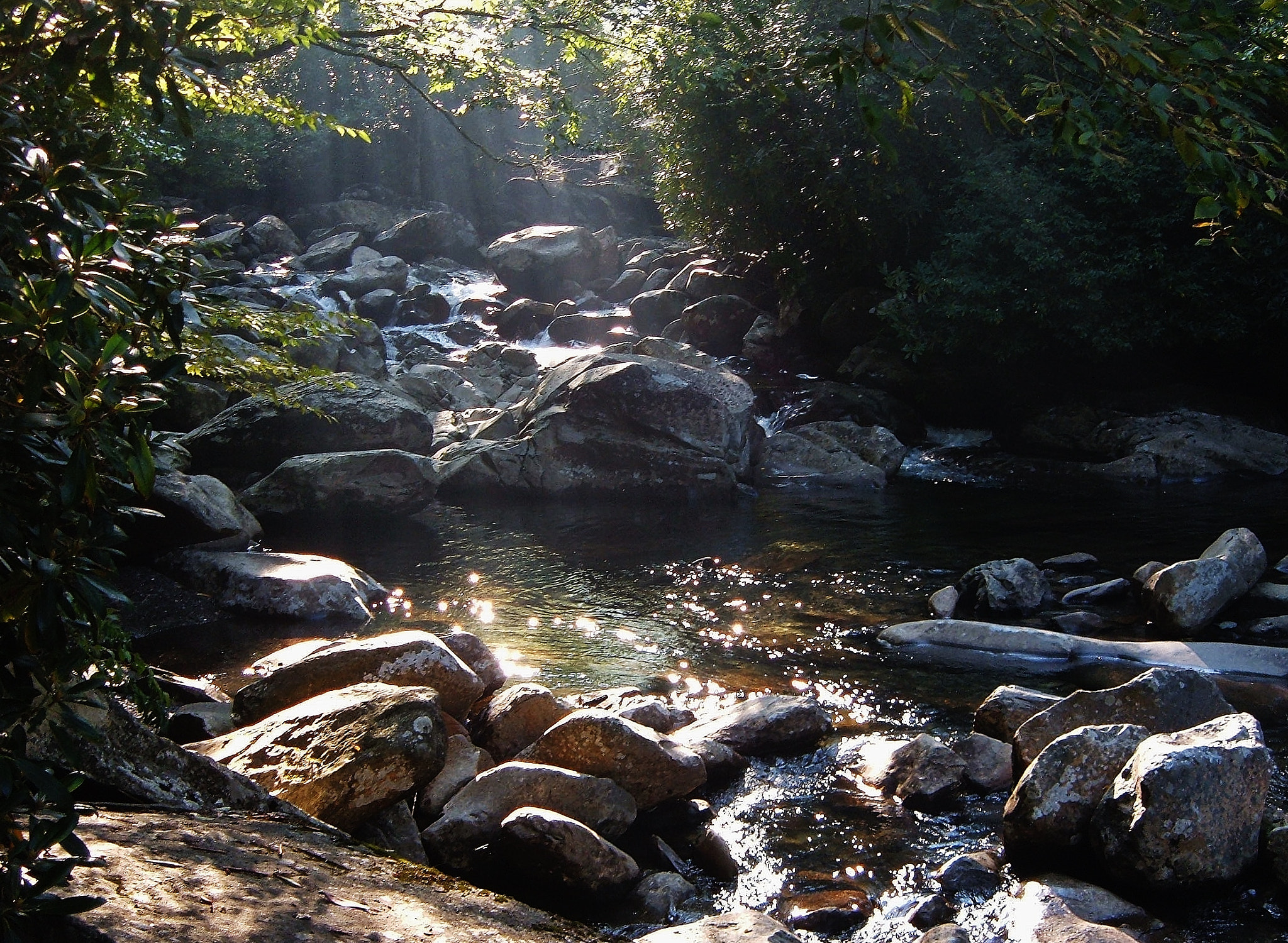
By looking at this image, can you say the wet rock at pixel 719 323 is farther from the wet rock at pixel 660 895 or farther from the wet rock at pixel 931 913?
the wet rock at pixel 931 913

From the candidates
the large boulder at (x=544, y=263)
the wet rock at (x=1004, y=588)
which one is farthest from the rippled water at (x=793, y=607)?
the large boulder at (x=544, y=263)

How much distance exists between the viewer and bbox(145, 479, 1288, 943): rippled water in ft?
16.2

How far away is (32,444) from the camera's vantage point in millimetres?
1652

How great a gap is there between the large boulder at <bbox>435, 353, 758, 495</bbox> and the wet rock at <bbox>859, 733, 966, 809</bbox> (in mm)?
8578

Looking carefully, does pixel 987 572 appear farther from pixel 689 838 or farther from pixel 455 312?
pixel 455 312

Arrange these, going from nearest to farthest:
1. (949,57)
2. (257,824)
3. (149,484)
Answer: (149,484) → (257,824) → (949,57)

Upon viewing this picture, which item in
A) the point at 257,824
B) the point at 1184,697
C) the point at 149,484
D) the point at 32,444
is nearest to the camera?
the point at 32,444

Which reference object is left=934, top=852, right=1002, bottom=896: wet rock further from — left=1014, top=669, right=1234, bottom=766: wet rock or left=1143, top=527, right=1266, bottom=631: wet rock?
left=1143, top=527, right=1266, bottom=631: wet rock

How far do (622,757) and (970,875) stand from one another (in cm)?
184

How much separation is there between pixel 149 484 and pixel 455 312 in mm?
23701

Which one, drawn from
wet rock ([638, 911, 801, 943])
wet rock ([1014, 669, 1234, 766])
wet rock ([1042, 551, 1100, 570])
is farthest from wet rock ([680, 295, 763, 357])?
wet rock ([638, 911, 801, 943])

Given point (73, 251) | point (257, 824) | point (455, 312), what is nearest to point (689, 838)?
point (257, 824)

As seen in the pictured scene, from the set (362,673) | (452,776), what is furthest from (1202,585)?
(362,673)

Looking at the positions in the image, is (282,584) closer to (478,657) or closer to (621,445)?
(478,657)
